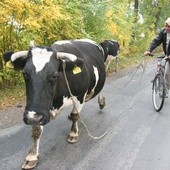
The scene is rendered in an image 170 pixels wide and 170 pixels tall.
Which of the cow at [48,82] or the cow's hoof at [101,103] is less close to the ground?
the cow at [48,82]

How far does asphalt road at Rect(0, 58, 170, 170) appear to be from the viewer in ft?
16.0

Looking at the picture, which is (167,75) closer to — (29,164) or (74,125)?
(74,125)

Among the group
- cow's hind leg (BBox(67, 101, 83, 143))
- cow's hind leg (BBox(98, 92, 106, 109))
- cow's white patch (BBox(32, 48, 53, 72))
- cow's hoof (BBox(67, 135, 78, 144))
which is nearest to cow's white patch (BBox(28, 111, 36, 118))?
cow's white patch (BBox(32, 48, 53, 72))

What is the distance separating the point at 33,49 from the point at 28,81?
0.42m

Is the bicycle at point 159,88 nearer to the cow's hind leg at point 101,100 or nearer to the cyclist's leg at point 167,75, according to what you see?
the cyclist's leg at point 167,75

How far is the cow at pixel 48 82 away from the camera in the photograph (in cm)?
409

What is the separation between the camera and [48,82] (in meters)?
4.24

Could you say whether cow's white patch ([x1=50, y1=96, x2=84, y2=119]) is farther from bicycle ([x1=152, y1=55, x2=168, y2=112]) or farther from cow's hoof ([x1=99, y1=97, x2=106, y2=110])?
bicycle ([x1=152, y1=55, x2=168, y2=112])

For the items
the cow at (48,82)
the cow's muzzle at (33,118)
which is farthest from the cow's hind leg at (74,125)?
the cow's muzzle at (33,118)

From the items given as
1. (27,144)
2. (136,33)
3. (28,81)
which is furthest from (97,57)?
(136,33)

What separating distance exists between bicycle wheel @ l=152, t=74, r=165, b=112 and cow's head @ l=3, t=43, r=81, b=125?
140 inches

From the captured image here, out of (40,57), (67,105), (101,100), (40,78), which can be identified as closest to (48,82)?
(40,78)

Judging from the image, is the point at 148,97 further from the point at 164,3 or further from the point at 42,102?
the point at 164,3

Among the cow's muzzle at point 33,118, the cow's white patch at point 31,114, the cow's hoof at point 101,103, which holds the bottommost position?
the cow's hoof at point 101,103
